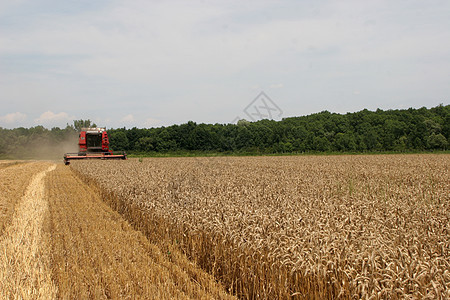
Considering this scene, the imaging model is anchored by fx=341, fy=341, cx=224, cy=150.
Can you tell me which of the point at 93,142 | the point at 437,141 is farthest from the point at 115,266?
the point at 437,141

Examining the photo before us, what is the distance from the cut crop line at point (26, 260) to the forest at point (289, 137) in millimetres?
43782

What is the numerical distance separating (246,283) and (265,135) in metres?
57.4

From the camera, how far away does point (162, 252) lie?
6250mm

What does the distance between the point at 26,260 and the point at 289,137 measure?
5645cm

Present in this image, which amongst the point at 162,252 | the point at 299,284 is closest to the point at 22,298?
the point at 162,252

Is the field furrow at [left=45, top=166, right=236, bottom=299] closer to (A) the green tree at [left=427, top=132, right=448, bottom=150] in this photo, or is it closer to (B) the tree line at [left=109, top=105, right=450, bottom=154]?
(B) the tree line at [left=109, top=105, right=450, bottom=154]

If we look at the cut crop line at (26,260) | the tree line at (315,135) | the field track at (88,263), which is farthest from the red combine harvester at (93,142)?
the tree line at (315,135)

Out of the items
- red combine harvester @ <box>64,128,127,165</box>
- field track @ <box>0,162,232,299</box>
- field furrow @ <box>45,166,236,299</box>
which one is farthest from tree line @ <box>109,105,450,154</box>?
field furrow @ <box>45,166,236,299</box>

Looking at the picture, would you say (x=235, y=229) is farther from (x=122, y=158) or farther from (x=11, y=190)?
(x=122, y=158)

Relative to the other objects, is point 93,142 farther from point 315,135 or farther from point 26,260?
point 315,135

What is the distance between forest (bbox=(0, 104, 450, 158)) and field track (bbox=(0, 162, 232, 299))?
44.3 meters

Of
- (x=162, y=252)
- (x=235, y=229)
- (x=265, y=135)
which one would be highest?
(x=265, y=135)

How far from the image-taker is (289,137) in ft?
197

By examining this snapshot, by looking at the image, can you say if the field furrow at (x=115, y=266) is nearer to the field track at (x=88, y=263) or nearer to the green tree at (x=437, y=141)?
the field track at (x=88, y=263)
